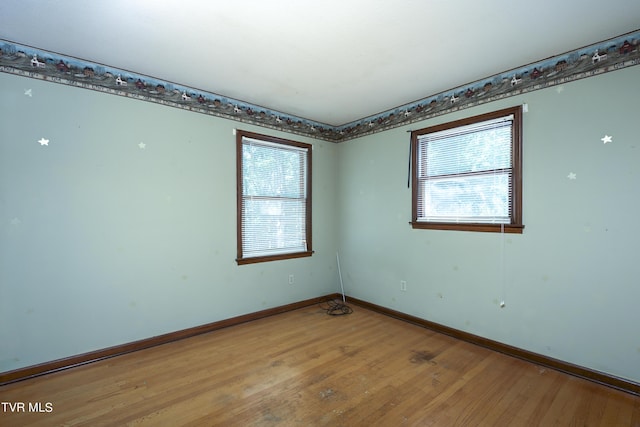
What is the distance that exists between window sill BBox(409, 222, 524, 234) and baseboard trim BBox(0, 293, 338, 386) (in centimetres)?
216

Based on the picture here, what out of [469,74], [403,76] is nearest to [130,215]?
[403,76]

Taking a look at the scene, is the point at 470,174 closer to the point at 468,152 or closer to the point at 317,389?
the point at 468,152

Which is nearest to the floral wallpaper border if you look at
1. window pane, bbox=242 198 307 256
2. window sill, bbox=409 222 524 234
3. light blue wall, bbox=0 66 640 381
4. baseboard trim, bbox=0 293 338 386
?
light blue wall, bbox=0 66 640 381

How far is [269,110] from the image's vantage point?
12.6 feet

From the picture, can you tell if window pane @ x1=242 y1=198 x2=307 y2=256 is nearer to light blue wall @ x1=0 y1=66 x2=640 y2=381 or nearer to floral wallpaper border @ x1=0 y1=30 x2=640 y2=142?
light blue wall @ x1=0 y1=66 x2=640 y2=381

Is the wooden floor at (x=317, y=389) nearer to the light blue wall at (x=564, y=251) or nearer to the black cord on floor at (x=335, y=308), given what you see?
the light blue wall at (x=564, y=251)

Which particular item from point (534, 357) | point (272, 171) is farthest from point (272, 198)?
point (534, 357)

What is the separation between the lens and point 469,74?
2.84m

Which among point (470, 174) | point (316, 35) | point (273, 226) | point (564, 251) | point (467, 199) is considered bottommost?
point (564, 251)

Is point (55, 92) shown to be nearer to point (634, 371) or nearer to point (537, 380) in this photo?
point (537, 380)

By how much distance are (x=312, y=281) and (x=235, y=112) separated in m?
2.57

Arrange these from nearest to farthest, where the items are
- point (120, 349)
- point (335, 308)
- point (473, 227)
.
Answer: point (120, 349) → point (473, 227) → point (335, 308)

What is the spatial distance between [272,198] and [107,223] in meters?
1.83

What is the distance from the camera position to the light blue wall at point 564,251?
225 cm
